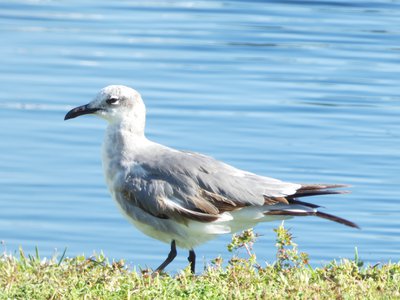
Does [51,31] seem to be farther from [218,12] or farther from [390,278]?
[390,278]

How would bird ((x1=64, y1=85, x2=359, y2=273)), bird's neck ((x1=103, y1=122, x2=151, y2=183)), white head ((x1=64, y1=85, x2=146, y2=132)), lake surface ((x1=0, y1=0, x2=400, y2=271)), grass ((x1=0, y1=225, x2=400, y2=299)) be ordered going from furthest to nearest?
lake surface ((x1=0, y1=0, x2=400, y2=271)) < white head ((x1=64, y1=85, x2=146, y2=132)) < bird's neck ((x1=103, y1=122, x2=151, y2=183)) < bird ((x1=64, y1=85, x2=359, y2=273)) < grass ((x1=0, y1=225, x2=400, y2=299))

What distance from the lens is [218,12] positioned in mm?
19078

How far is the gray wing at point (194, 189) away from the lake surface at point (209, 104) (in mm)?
1787

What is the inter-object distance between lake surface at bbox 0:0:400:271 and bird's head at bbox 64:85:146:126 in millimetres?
1642

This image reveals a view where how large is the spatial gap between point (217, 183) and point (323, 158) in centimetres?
480

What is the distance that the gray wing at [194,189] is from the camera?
8.34m

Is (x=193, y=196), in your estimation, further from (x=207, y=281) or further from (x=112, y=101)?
(x=112, y=101)

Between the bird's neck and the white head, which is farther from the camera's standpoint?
the white head

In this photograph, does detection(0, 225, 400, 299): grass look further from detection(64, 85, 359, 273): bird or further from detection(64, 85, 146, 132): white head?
detection(64, 85, 146, 132): white head

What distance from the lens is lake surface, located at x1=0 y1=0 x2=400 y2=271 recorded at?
37.7ft

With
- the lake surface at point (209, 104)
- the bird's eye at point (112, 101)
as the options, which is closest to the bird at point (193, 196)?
the bird's eye at point (112, 101)

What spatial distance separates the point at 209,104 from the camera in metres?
14.5

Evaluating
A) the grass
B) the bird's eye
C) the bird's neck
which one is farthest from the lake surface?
the grass

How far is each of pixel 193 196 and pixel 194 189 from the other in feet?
0.19
